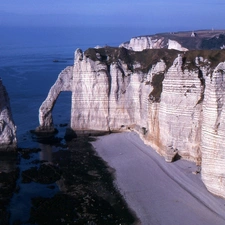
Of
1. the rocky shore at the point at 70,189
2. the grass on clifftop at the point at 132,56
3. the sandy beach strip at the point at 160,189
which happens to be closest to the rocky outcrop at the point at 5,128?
the rocky shore at the point at 70,189

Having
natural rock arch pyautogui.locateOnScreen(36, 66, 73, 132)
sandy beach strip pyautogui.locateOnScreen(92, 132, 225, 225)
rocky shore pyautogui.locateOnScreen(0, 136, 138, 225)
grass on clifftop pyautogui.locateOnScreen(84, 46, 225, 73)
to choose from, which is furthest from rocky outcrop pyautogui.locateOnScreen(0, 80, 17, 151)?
grass on clifftop pyautogui.locateOnScreen(84, 46, 225, 73)

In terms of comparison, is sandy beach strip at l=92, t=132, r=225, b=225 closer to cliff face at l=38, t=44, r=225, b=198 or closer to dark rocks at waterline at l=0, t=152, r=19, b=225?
cliff face at l=38, t=44, r=225, b=198

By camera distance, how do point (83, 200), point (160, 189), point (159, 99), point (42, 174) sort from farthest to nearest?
point (159, 99) → point (42, 174) → point (160, 189) → point (83, 200)

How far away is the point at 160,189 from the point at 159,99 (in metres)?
7.98

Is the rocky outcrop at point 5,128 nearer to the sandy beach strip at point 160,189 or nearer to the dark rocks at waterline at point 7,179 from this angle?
the dark rocks at waterline at point 7,179

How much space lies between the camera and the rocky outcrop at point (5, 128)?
29.5 metres

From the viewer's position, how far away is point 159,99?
1110 inches

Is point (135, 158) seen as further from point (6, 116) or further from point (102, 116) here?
point (6, 116)

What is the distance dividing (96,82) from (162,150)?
1008cm

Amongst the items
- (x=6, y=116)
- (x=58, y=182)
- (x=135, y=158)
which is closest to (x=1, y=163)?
(x=6, y=116)

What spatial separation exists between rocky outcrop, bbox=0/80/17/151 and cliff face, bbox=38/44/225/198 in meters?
5.50

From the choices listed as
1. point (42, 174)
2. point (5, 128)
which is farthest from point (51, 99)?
point (42, 174)

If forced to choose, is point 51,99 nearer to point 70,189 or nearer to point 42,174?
point 42,174

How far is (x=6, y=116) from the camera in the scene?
2969 centimetres
